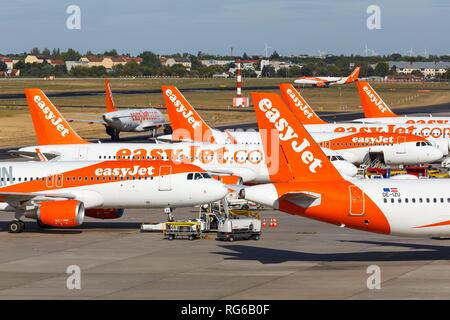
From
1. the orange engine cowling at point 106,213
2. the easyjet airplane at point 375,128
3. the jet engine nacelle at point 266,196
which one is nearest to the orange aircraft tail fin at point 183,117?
the easyjet airplane at point 375,128

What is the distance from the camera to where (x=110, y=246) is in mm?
60156

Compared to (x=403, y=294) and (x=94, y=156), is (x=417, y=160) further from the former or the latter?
(x=403, y=294)

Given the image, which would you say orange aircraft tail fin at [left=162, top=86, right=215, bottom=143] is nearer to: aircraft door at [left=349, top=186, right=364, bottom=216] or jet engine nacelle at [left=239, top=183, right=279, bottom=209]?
jet engine nacelle at [left=239, top=183, right=279, bottom=209]

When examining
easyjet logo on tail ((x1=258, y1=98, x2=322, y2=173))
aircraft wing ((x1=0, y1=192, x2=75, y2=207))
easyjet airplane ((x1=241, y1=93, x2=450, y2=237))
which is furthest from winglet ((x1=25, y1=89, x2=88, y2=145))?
easyjet logo on tail ((x1=258, y1=98, x2=322, y2=173))

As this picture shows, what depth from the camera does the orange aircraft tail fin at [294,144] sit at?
5119 centimetres

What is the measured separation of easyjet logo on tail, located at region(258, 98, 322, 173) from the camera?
2015 inches

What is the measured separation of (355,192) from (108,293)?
14.2 metres

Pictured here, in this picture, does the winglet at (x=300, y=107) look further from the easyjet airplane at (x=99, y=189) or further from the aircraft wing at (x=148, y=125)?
the easyjet airplane at (x=99, y=189)

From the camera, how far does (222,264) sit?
5316 centimetres

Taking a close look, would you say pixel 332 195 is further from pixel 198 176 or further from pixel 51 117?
pixel 51 117

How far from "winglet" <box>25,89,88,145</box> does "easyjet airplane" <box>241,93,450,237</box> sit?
36202mm

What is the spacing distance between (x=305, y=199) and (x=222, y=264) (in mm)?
6182

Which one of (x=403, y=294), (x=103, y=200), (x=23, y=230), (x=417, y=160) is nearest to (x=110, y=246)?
(x=103, y=200)

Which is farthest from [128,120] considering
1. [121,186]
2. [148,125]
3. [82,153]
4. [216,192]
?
[216,192]
